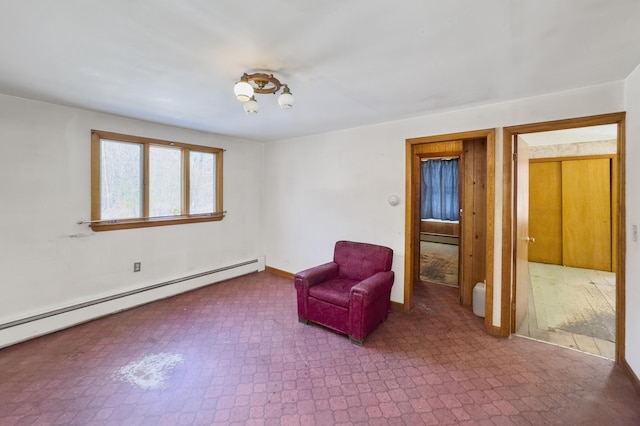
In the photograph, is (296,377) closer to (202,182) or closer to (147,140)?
(202,182)

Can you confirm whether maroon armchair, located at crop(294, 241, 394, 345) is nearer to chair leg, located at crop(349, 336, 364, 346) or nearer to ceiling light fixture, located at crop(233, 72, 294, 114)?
chair leg, located at crop(349, 336, 364, 346)

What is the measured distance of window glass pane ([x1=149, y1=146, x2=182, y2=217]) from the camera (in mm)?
3625

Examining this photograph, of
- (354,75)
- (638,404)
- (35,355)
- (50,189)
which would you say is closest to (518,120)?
(354,75)

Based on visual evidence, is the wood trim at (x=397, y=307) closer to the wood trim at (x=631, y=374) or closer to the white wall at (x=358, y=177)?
the white wall at (x=358, y=177)

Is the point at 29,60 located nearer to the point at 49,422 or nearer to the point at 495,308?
the point at 49,422

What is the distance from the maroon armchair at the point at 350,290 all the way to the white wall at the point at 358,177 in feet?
1.22

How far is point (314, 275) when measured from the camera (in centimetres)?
304

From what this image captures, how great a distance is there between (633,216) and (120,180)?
5010 mm

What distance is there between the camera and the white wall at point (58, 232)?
2.60 metres

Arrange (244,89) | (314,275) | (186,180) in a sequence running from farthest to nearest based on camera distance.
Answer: (186,180) < (314,275) < (244,89)

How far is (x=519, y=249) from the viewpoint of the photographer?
288 centimetres

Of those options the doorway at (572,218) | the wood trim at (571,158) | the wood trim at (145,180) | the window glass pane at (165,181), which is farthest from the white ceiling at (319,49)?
the wood trim at (571,158)

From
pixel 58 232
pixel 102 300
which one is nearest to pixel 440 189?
pixel 102 300

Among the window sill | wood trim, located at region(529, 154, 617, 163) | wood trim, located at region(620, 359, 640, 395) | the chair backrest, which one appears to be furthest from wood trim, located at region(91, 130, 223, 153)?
wood trim, located at region(529, 154, 617, 163)
